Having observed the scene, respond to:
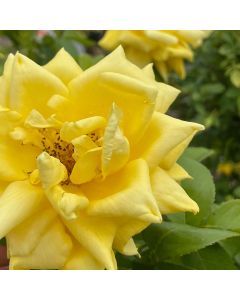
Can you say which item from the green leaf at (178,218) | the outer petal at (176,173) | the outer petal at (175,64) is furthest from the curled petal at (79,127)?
the outer petal at (175,64)

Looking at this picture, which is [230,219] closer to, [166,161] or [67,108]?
[166,161]

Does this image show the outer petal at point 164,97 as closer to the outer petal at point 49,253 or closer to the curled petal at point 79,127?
the curled petal at point 79,127

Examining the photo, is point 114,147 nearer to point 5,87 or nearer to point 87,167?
point 87,167

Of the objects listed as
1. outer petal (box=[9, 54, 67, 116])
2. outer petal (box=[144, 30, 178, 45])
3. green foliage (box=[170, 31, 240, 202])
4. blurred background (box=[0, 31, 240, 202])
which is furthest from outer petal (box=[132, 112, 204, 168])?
green foliage (box=[170, 31, 240, 202])

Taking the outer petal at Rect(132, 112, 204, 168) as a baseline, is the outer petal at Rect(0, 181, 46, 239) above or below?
below

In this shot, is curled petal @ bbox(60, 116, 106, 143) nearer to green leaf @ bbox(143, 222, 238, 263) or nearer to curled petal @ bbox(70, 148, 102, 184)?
curled petal @ bbox(70, 148, 102, 184)

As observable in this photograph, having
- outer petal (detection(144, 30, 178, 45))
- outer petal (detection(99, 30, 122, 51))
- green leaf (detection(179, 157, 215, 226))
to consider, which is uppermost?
outer petal (detection(144, 30, 178, 45))

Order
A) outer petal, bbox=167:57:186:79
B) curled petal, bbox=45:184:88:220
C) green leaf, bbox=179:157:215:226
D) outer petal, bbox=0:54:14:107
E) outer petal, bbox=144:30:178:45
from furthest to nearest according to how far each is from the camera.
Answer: outer petal, bbox=167:57:186:79
outer petal, bbox=144:30:178:45
green leaf, bbox=179:157:215:226
outer petal, bbox=0:54:14:107
curled petal, bbox=45:184:88:220
